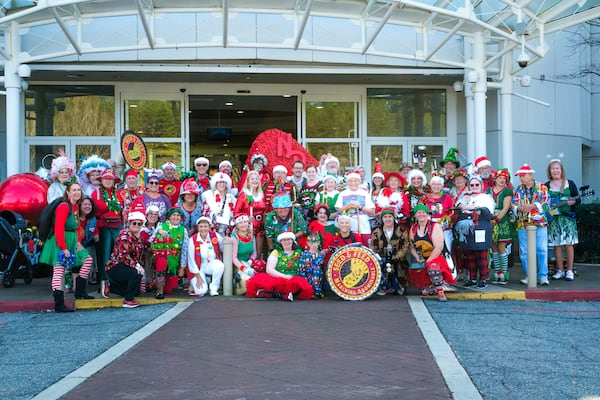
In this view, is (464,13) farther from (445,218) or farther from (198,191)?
(198,191)

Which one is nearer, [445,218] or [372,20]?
[445,218]

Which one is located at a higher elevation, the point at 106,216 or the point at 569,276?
the point at 106,216

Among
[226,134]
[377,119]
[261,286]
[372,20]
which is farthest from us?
[226,134]

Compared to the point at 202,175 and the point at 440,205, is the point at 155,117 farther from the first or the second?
the point at 440,205

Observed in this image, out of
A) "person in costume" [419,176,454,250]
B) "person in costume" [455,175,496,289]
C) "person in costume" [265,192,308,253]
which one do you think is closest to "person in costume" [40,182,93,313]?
"person in costume" [265,192,308,253]

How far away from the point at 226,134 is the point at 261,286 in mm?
11862

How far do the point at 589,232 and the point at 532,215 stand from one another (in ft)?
12.7

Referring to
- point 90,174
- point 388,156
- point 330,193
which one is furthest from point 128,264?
point 388,156

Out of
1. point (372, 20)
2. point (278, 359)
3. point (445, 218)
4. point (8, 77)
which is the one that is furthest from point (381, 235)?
point (8, 77)

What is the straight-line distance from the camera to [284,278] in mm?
10258

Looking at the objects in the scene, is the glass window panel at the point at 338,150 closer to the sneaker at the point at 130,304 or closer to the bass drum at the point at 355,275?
the bass drum at the point at 355,275

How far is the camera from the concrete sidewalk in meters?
10.2

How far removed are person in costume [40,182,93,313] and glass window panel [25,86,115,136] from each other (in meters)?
8.60

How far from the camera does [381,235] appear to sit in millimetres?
10570
